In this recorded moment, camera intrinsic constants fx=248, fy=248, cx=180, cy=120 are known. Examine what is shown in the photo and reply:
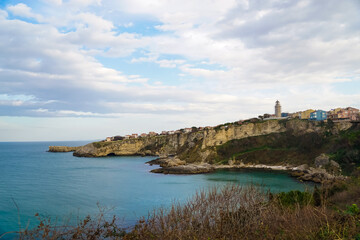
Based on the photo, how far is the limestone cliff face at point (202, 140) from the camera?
77.1 meters

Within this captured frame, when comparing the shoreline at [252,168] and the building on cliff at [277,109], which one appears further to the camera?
the building on cliff at [277,109]

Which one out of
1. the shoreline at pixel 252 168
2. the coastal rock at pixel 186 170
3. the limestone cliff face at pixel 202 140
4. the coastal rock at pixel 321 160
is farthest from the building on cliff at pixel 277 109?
the coastal rock at pixel 186 170

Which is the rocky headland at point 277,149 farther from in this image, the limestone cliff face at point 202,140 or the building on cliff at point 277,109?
the building on cliff at point 277,109

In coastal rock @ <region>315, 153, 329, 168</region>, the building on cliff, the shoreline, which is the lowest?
the shoreline

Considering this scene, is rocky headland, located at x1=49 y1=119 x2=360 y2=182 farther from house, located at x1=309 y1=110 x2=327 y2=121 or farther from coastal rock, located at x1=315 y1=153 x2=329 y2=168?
house, located at x1=309 y1=110 x2=327 y2=121

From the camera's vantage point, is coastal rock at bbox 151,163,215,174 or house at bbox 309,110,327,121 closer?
coastal rock at bbox 151,163,215,174

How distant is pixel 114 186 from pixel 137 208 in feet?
51.3

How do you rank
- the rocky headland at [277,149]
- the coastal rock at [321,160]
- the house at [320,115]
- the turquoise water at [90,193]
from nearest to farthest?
the turquoise water at [90,193] → the coastal rock at [321,160] → the rocky headland at [277,149] → the house at [320,115]

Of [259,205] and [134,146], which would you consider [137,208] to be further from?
[134,146]

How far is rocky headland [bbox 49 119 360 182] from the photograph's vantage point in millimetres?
53656

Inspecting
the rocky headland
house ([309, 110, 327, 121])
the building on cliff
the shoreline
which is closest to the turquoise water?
the shoreline

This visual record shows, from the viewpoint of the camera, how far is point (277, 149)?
7044cm

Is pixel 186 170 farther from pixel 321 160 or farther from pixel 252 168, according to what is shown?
pixel 321 160

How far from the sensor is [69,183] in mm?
45344
